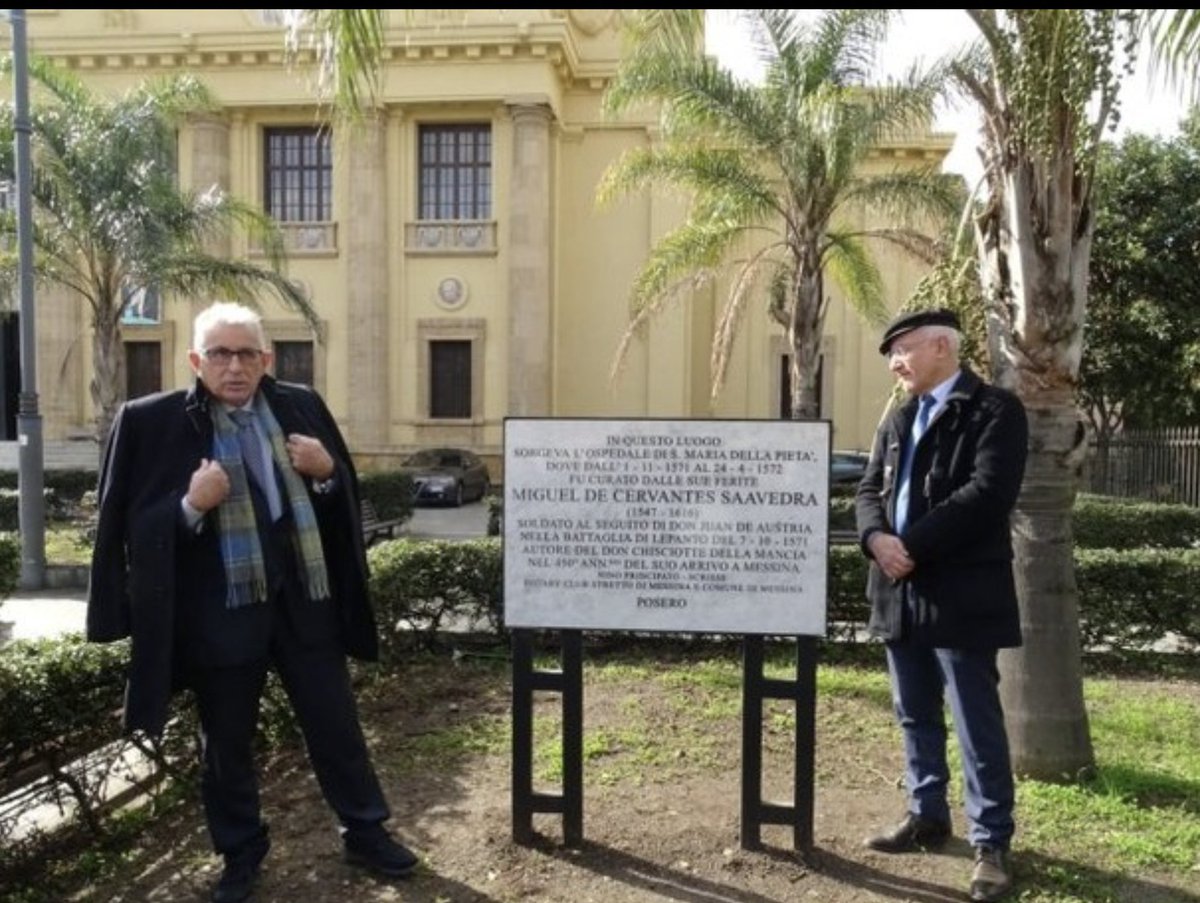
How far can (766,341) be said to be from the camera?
93.8ft

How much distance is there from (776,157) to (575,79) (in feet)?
49.5

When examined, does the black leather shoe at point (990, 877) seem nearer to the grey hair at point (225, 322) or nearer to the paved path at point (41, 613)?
the grey hair at point (225, 322)

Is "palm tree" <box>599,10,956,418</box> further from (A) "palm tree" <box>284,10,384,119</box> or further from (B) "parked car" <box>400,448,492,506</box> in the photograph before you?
(B) "parked car" <box>400,448,492,506</box>

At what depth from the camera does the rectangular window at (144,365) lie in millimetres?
27953

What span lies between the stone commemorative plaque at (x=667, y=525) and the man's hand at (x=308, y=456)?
69cm

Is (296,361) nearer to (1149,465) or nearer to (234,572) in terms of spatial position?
(1149,465)

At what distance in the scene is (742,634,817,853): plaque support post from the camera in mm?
3627

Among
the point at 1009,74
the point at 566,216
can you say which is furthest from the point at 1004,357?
the point at 566,216

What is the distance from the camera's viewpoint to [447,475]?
22.7 m

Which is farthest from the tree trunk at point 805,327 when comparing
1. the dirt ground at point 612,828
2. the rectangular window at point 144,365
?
the rectangular window at point 144,365

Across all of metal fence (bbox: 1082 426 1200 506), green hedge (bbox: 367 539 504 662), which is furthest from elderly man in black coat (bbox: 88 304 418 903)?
metal fence (bbox: 1082 426 1200 506)

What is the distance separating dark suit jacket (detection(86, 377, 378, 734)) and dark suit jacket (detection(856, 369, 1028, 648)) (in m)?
1.97

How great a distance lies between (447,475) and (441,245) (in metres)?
7.43

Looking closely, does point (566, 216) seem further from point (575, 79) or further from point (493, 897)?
point (493, 897)
